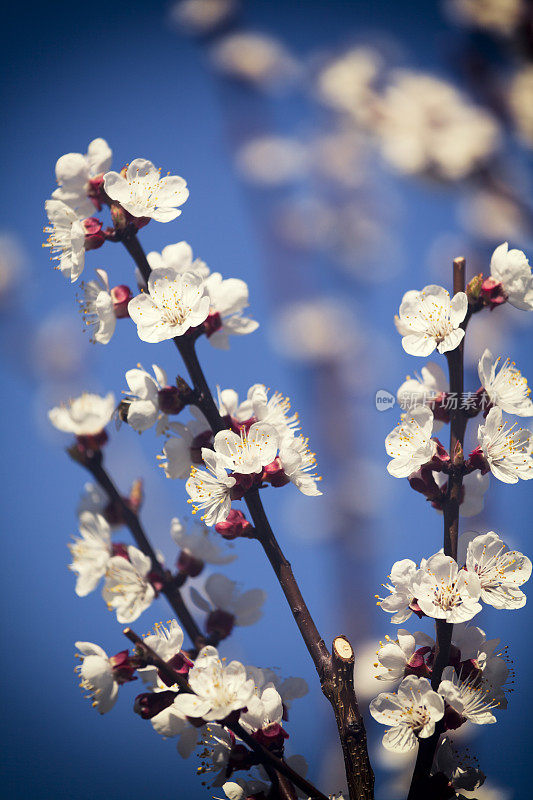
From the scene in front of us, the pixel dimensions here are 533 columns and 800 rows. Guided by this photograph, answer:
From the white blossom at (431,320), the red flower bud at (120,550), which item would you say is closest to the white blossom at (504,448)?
the white blossom at (431,320)

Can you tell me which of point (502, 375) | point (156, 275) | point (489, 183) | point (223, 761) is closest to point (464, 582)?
point (502, 375)

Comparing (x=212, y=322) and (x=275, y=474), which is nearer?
(x=275, y=474)

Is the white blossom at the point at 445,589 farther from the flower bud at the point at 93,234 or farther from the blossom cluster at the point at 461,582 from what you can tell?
the flower bud at the point at 93,234

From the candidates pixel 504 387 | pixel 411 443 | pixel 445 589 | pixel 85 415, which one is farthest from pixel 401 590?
pixel 85 415

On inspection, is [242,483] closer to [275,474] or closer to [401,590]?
[275,474]

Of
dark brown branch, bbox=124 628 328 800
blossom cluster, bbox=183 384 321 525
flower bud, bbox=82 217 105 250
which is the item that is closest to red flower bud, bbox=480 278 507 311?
blossom cluster, bbox=183 384 321 525

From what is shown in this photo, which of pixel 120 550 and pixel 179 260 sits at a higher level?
pixel 179 260

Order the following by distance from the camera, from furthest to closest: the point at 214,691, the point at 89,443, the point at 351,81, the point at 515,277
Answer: the point at 351,81
the point at 89,443
the point at 515,277
the point at 214,691
